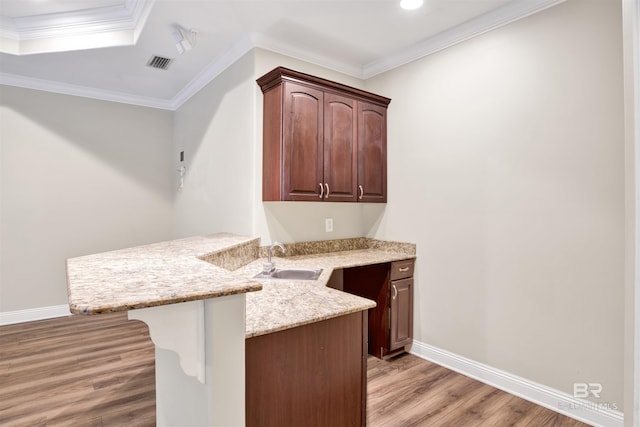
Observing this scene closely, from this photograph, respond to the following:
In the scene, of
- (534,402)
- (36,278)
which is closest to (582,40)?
(534,402)

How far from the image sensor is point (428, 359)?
9.29 feet

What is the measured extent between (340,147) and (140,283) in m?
2.14

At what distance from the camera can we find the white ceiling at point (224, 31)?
235cm

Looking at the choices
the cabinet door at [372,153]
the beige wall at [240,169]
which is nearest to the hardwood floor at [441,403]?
the beige wall at [240,169]

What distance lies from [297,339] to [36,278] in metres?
3.91

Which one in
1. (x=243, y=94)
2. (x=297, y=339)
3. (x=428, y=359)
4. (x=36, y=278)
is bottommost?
(x=428, y=359)

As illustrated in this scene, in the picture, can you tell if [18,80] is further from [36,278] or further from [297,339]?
[297,339]

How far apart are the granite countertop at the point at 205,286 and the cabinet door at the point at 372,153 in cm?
73

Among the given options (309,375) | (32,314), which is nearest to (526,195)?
(309,375)

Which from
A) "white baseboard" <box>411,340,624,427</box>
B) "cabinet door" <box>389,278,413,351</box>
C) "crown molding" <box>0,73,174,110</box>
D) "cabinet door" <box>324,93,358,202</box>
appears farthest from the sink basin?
"crown molding" <box>0,73,174,110</box>

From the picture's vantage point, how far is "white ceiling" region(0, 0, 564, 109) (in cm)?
235

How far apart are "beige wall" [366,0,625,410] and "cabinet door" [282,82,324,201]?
2.93 feet

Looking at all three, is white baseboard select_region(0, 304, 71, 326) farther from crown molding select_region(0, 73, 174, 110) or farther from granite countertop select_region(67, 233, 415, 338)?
granite countertop select_region(67, 233, 415, 338)

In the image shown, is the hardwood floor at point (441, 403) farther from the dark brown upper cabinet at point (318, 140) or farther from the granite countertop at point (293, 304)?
the dark brown upper cabinet at point (318, 140)
